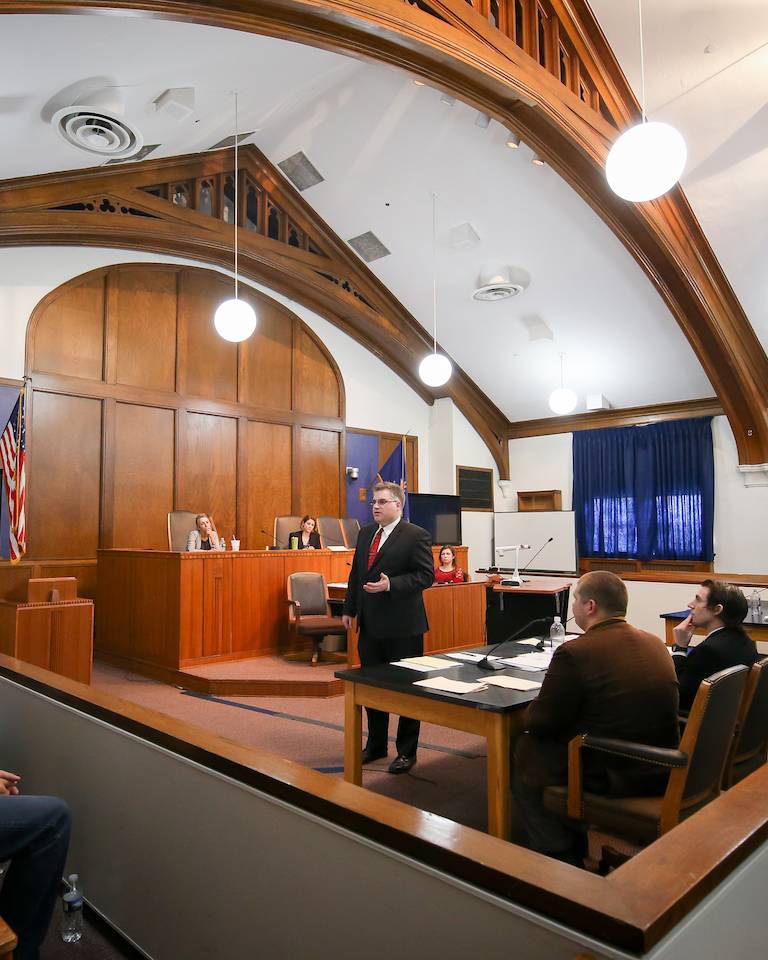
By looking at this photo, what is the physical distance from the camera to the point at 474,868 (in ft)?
3.95

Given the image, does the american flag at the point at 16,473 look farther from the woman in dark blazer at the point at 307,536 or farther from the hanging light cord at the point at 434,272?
the hanging light cord at the point at 434,272

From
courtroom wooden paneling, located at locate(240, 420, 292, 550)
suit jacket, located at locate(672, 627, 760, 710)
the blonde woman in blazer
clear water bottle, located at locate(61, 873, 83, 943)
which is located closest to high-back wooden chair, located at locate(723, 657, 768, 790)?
suit jacket, located at locate(672, 627, 760, 710)

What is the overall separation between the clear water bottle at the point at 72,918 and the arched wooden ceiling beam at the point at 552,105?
11.9 feet

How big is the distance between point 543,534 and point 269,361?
15.8 feet

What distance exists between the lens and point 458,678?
113 inches

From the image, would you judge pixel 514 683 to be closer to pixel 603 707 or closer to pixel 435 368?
pixel 603 707

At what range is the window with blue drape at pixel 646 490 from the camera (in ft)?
31.1

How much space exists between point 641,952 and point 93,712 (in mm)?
1832

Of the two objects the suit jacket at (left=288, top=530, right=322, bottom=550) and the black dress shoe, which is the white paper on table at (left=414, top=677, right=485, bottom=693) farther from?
the suit jacket at (left=288, top=530, right=322, bottom=550)

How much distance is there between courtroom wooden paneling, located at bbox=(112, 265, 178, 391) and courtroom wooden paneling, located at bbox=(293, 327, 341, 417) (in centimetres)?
172

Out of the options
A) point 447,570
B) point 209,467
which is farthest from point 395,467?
point 447,570

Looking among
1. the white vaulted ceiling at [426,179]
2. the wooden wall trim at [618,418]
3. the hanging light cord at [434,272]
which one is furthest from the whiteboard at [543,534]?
the hanging light cord at [434,272]

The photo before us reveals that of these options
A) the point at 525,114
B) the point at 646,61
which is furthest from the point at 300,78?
the point at 646,61

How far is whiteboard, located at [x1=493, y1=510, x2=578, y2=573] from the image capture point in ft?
34.2
